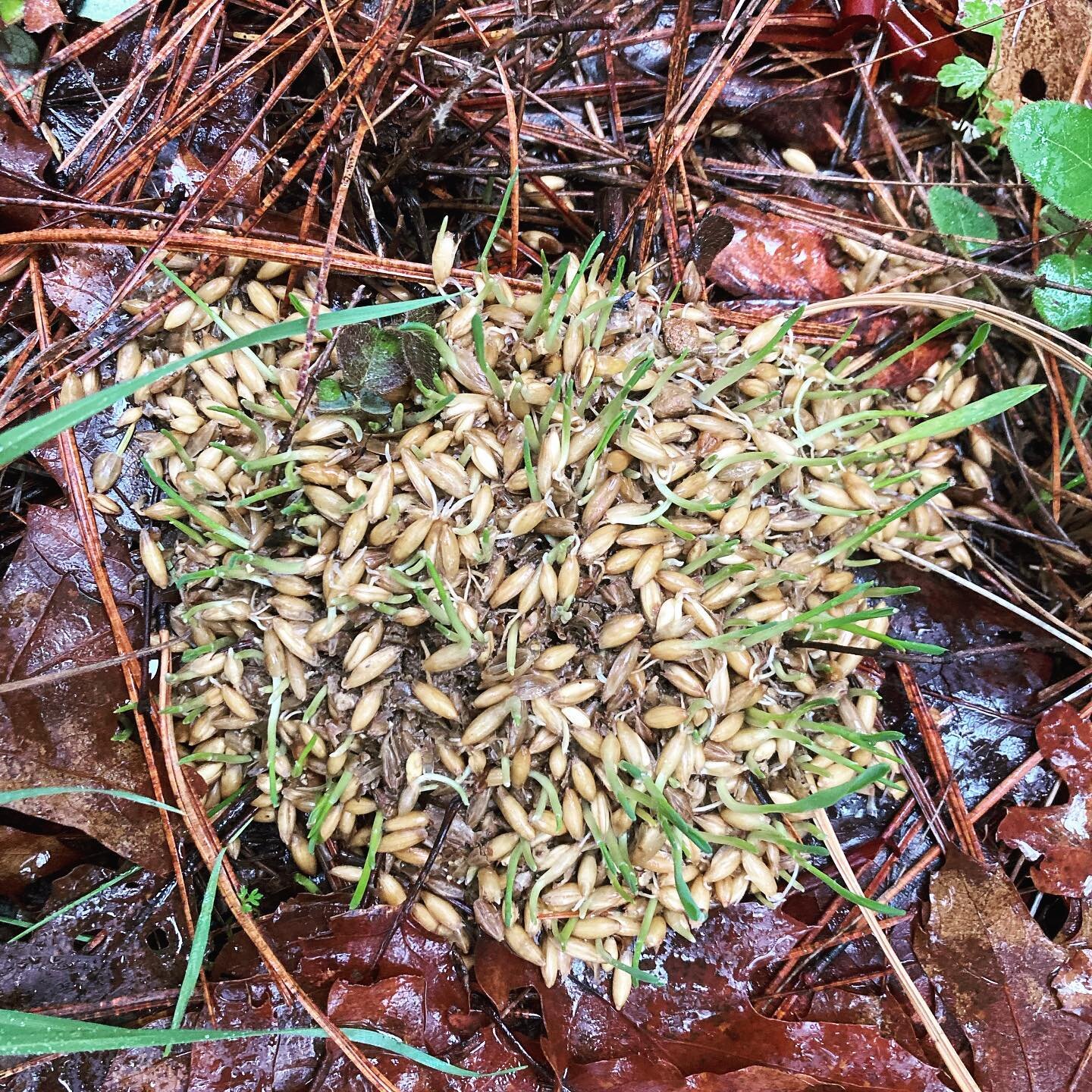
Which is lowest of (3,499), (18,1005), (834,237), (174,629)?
(18,1005)

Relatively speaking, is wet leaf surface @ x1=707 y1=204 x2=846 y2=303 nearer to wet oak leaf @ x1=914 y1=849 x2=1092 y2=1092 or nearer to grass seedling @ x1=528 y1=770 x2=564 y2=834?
grass seedling @ x1=528 y1=770 x2=564 y2=834

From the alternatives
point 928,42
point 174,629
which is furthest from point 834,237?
point 174,629

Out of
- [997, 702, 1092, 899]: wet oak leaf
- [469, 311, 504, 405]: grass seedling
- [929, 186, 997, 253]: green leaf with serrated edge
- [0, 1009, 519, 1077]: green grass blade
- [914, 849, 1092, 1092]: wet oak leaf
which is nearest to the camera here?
[0, 1009, 519, 1077]: green grass blade

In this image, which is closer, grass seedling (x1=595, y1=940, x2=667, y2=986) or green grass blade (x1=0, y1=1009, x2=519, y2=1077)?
green grass blade (x1=0, y1=1009, x2=519, y2=1077)

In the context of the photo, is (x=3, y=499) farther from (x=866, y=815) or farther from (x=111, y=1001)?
(x=866, y=815)

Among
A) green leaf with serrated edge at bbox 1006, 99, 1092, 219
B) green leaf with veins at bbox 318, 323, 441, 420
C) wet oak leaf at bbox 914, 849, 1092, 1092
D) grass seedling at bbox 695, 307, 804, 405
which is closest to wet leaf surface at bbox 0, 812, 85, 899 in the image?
green leaf with veins at bbox 318, 323, 441, 420

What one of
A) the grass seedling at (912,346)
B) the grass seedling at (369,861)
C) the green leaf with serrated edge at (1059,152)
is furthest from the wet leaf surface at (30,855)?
the green leaf with serrated edge at (1059,152)
